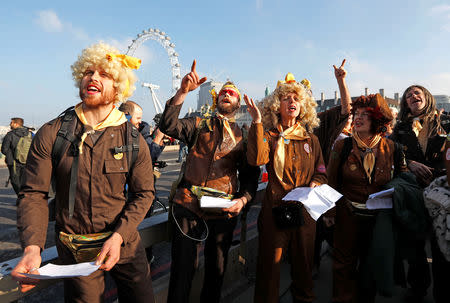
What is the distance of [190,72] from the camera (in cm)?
203

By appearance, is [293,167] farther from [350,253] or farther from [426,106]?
[426,106]

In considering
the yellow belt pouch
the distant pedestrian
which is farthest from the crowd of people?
the distant pedestrian

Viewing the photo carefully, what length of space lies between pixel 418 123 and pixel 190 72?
2704 mm

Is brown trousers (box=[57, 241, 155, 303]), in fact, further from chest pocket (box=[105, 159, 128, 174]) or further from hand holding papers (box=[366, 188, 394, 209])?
hand holding papers (box=[366, 188, 394, 209])

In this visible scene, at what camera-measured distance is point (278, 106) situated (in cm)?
256

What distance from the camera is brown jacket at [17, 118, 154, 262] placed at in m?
→ 1.40

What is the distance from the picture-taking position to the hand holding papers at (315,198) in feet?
6.49

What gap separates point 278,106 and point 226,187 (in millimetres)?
953

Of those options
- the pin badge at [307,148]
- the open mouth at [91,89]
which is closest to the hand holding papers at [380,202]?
the pin badge at [307,148]

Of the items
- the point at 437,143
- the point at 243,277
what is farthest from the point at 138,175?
the point at 437,143

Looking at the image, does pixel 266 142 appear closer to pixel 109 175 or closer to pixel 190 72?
pixel 190 72

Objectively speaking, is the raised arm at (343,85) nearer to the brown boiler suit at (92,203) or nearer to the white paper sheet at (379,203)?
the white paper sheet at (379,203)

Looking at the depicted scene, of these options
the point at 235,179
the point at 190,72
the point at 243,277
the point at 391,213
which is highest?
the point at 190,72

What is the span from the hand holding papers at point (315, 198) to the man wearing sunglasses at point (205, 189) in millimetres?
423
